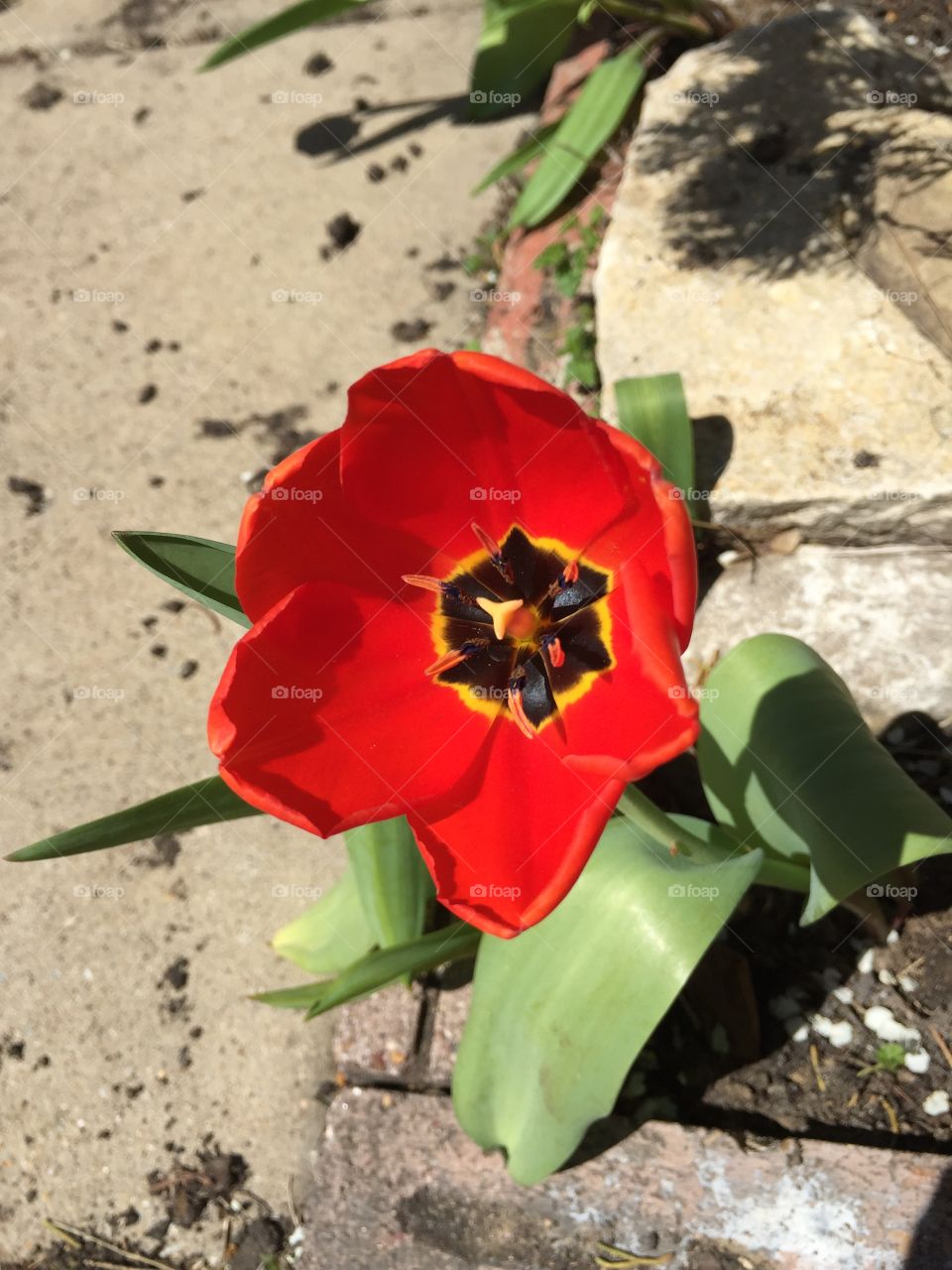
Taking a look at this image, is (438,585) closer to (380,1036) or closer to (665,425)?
(665,425)

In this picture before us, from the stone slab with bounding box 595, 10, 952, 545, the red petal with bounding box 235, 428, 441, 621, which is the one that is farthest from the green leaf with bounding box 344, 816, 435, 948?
the stone slab with bounding box 595, 10, 952, 545

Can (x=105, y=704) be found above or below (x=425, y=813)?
below

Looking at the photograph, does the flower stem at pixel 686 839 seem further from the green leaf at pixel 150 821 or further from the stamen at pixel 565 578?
the green leaf at pixel 150 821

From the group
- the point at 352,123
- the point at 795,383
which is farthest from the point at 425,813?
the point at 352,123

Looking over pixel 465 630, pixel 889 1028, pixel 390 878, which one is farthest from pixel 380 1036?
pixel 465 630

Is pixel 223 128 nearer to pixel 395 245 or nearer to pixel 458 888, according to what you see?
pixel 395 245

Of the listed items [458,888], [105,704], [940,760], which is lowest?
[105,704]
